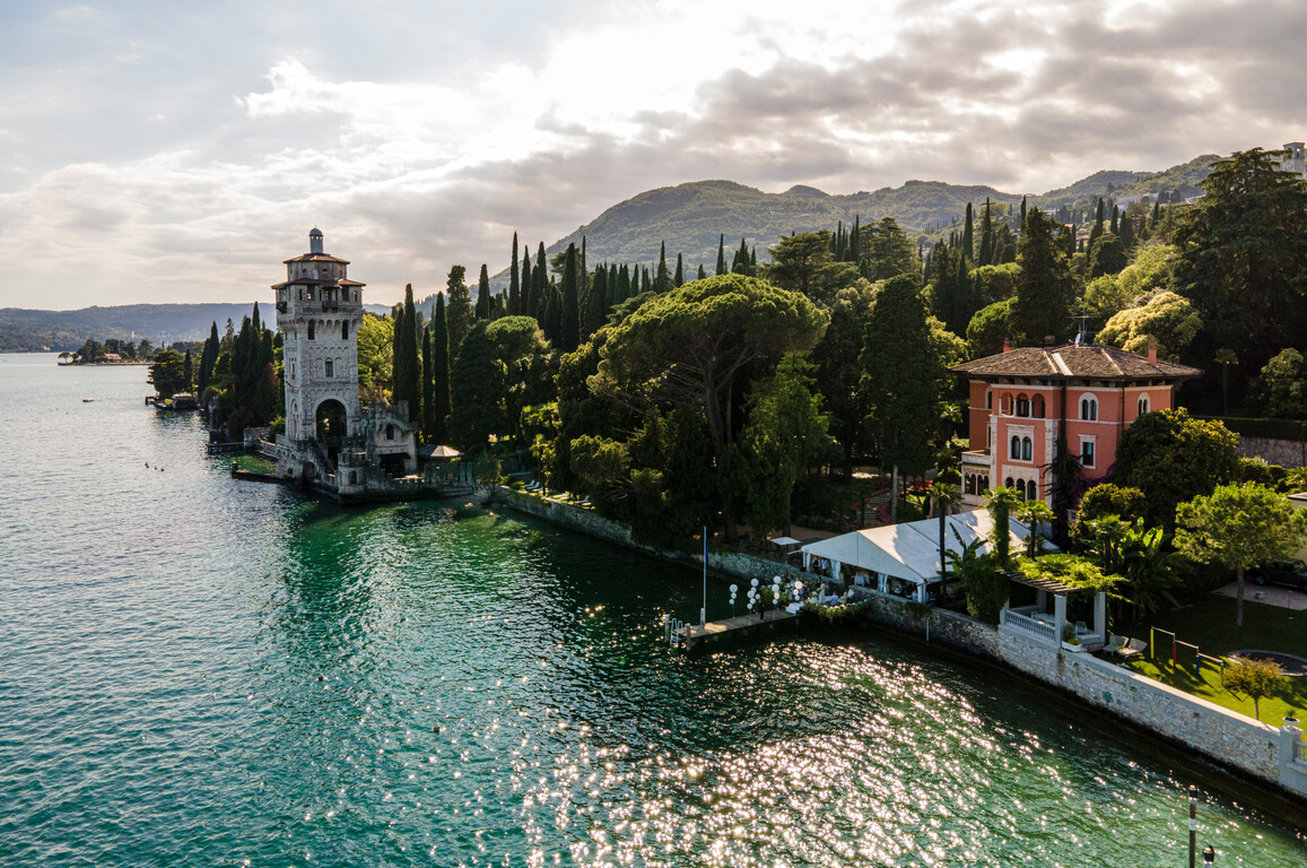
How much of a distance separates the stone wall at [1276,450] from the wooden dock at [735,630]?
28872 millimetres

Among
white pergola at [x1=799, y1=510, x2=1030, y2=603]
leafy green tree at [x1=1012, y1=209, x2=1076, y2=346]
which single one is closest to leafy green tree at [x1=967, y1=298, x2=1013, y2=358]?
leafy green tree at [x1=1012, y1=209, x2=1076, y2=346]

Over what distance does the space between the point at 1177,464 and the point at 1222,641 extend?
8295mm

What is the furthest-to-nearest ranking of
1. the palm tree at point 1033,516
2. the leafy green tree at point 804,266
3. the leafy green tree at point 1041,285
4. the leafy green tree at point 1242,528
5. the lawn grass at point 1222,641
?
the leafy green tree at point 804,266
the leafy green tree at point 1041,285
the palm tree at point 1033,516
the leafy green tree at point 1242,528
the lawn grass at point 1222,641

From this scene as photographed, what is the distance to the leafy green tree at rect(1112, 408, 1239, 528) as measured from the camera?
32625mm

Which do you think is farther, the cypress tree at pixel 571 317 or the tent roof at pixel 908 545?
the cypress tree at pixel 571 317

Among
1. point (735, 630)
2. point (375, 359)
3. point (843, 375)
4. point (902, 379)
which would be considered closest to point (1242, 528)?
point (902, 379)

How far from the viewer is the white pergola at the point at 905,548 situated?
3356 centimetres

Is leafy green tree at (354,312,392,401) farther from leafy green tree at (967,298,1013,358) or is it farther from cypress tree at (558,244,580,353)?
leafy green tree at (967,298,1013,358)

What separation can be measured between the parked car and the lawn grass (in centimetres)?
227

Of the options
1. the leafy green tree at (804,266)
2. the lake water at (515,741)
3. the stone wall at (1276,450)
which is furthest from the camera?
the leafy green tree at (804,266)

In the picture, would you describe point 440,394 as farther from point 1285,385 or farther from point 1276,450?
point 1285,385

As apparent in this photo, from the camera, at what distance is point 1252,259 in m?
49.8

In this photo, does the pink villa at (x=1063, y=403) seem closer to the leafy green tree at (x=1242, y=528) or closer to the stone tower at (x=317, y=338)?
the leafy green tree at (x=1242, y=528)

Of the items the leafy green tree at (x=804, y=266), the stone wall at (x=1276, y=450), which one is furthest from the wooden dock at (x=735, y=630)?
the leafy green tree at (x=804, y=266)
